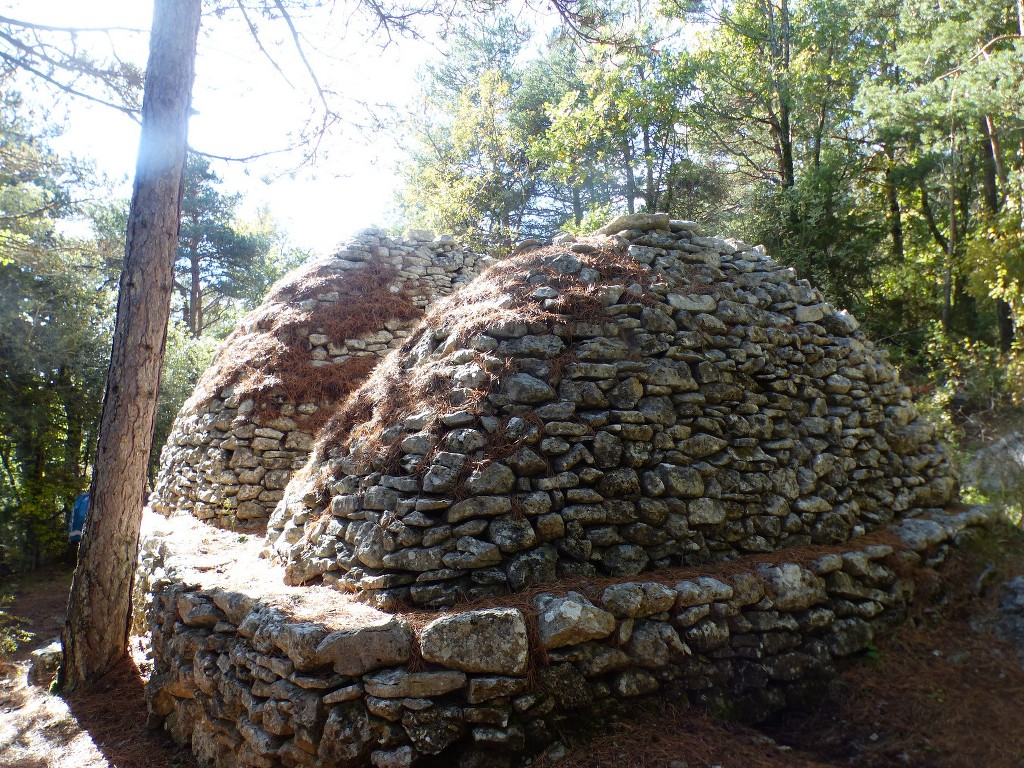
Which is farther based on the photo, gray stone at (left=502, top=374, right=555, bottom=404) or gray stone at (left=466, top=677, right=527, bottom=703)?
gray stone at (left=502, top=374, right=555, bottom=404)

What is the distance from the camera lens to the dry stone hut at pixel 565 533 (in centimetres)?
336

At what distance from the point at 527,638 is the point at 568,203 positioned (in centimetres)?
1903

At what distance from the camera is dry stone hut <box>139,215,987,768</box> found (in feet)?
11.0

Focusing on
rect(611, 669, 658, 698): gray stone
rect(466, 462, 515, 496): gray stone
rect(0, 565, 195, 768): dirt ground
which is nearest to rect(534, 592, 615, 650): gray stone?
rect(611, 669, 658, 698): gray stone

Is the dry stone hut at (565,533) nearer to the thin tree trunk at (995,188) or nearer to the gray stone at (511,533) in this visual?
the gray stone at (511,533)

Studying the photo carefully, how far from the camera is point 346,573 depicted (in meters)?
4.00

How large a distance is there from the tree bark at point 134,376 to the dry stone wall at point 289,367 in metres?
1.14

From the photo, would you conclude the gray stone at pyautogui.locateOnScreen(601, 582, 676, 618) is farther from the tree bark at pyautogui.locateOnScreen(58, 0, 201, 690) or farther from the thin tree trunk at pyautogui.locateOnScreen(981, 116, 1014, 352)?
the thin tree trunk at pyautogui.locateOnScreen(981, 116, 1014, 352)

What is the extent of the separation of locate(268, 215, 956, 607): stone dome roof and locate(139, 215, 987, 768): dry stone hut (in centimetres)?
2

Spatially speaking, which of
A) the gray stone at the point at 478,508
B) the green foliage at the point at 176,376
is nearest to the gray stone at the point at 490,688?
the gray stone at the point at 478,508

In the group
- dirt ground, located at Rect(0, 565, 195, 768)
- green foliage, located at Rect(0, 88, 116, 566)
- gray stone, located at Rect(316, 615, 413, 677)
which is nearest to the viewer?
gray stone, located at Rect(316, 615, 413, 677)

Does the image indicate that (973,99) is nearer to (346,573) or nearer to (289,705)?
(346,573)

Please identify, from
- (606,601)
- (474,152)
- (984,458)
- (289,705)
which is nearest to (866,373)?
(606,601)

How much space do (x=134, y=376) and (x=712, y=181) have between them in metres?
14.6
